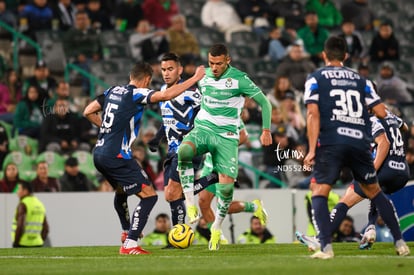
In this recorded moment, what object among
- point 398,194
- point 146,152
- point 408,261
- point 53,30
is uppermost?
point 53,30

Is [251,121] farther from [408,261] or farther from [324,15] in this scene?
[408,261]

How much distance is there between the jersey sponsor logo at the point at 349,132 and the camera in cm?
1182

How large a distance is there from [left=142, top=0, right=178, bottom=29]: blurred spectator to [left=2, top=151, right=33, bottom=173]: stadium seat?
655cm

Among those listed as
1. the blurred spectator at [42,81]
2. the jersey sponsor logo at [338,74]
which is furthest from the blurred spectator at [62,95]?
the jersey sponsor logo at [338,74]

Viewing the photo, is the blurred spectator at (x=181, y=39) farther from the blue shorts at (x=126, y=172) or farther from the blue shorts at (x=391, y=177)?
the blue shorts at (x=126, y=172)

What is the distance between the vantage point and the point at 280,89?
910 inches

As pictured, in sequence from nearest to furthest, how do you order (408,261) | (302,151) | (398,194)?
(408,261)
(398,194)
(302,151)

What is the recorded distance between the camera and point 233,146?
14.2 metres

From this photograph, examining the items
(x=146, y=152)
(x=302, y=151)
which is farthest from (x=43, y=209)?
(x=302, y=151)

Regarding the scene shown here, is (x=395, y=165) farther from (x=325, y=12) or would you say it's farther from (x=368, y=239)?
(x=325, y=12)

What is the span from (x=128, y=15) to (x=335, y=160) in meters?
14.8

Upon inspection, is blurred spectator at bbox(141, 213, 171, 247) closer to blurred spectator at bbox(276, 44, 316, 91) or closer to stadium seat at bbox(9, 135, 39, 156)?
stadium seat at bbox(9, 135, 39, 156)

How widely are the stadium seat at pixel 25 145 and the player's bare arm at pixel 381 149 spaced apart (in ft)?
29.1

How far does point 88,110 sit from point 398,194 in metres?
4.96
